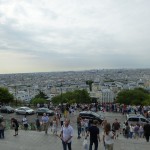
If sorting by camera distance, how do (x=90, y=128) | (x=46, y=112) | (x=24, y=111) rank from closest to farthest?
(x=90, y=128) < (x=46, y=112) < (x=24, y=111)

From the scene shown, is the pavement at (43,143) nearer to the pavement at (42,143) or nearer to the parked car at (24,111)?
the pavement at (42,143)

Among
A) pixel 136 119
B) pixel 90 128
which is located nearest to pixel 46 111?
pixel 136 119

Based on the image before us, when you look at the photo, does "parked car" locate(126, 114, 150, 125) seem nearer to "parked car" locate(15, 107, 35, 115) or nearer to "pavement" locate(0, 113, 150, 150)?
"pavement" locate(0, 113, 150, 150)

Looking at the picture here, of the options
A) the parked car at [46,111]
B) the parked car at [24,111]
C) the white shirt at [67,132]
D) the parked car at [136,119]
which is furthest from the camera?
the parked car at [24,111]

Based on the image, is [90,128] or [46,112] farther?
[46,112]

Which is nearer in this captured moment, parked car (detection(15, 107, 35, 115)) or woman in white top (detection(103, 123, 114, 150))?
woman in white top (detection(103, 123, 114, 150))

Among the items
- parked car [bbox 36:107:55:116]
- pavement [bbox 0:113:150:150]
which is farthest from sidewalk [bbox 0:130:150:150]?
parked car [bbox 36:107:55:116]

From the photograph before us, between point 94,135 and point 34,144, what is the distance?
4256mm

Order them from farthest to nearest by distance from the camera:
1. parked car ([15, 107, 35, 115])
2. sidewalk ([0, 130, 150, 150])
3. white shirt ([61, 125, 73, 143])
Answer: parked car ([15, 107, 35, 115]), sidewalk ([0, 130, 150, 150]), white shirt ([61, 125, 73, 143])

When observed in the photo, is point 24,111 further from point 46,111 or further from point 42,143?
point 42,143

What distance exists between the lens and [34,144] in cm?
1725

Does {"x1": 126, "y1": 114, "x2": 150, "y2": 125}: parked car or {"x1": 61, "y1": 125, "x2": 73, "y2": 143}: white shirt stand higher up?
{"x1": 61, "y1": 125, "x2": 73, "y2": 143}: white shirt

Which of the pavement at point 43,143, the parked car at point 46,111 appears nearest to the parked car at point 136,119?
the parked car at point 46,111

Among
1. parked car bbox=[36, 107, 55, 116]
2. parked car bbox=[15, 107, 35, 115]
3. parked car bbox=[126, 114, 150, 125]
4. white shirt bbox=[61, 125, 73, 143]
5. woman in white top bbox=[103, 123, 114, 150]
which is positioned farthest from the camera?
parked car bbox=[15, 107, 35, 115]
